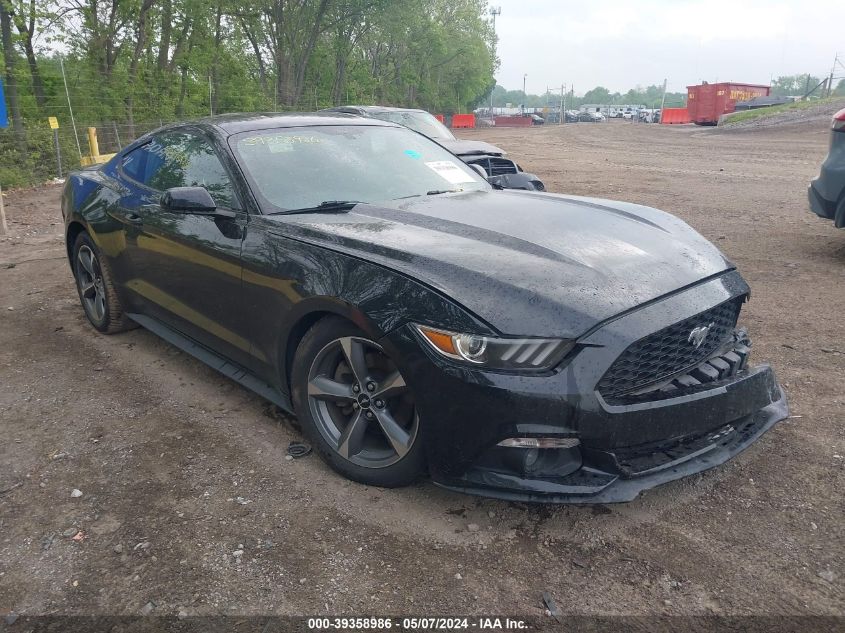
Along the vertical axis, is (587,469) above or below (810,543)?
above

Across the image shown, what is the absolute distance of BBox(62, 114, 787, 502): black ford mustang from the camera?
94.5 inches

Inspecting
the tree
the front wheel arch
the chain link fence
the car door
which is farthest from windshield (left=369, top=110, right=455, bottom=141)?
the tree

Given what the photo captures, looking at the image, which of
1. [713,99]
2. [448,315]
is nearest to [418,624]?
[448,315]

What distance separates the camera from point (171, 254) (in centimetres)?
385

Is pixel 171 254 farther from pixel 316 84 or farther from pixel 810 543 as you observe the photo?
pixel 316 84

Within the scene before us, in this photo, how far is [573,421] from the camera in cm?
237

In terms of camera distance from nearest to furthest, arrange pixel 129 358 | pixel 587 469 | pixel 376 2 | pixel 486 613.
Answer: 1. pixel 486 613
2. pixel 587 469
3. pixel 129 358
4. pixel 376 2

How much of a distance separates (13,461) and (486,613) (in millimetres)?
2491

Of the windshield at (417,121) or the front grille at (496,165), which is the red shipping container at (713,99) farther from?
the front grille at (496,165)

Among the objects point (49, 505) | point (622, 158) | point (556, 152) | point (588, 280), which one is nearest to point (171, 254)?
point (49, 505)

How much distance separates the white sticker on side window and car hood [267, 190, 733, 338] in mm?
473

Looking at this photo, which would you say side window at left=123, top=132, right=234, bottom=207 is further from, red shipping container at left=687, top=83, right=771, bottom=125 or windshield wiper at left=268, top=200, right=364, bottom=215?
red shipping container at left=687, top=83, right=771, bottom=125

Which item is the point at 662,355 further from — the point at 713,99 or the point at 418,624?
the point at 713,99

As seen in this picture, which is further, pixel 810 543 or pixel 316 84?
pixel 316 84
